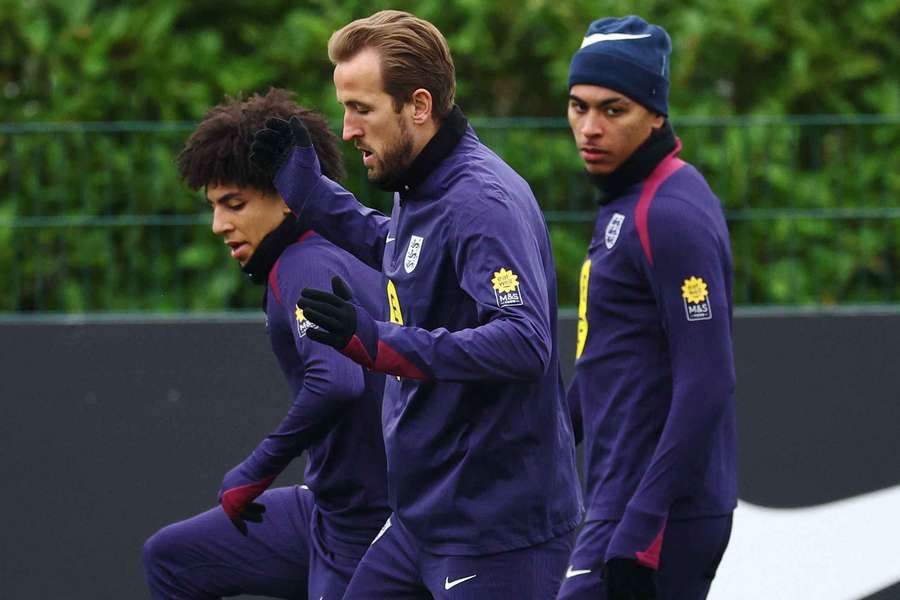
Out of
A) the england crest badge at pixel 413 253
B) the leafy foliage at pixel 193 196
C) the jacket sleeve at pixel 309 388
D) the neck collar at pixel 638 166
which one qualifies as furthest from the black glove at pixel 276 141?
the leafy foliage at pixel 193 196

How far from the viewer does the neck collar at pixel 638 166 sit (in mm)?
4172

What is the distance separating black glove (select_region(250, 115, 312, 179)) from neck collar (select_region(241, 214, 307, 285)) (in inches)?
14.7

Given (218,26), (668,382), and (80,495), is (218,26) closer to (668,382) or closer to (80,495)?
(80,495)

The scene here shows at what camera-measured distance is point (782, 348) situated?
637cm

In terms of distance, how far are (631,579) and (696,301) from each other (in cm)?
67

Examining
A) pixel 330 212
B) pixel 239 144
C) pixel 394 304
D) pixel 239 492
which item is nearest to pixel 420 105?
pixel 394 304

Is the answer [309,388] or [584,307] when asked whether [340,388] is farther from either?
[584,307]

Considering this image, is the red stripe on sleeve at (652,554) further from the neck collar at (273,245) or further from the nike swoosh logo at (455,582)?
the neck collar at (273,245)

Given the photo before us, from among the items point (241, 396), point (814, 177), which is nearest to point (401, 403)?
point (241, 396)

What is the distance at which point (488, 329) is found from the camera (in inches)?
138

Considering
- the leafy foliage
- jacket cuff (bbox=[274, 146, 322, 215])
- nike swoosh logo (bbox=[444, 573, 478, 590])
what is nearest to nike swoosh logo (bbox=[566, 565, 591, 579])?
nike swoosh logo (bbox=[444, 573, 478, 590])

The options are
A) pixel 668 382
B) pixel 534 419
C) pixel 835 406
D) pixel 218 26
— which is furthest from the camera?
pixel 218 26

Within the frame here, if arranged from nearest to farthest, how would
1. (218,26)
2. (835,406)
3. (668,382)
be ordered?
1. (668,382)
2. (835,406)
3. (218,26)

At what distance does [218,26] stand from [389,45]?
5.07 m
